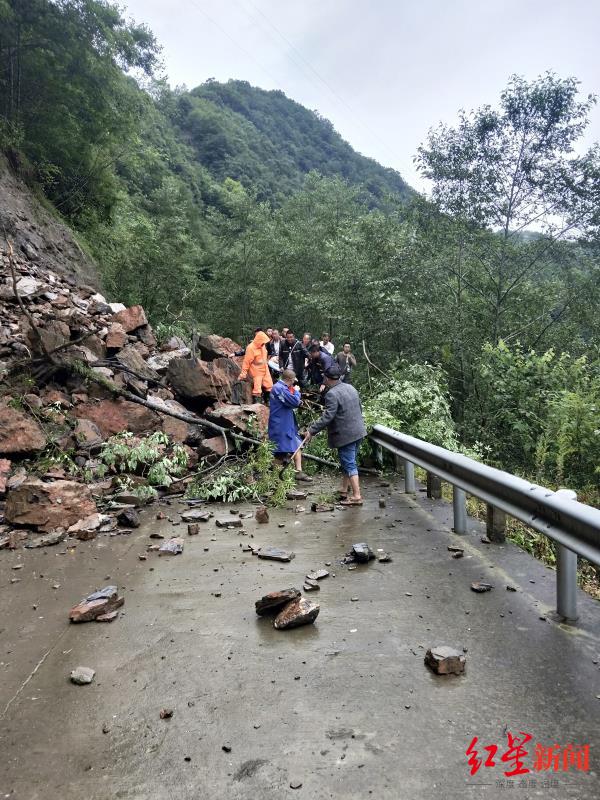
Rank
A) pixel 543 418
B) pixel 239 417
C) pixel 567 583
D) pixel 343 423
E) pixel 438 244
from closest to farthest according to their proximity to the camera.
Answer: pixel 567 583 → pixel 343 423 → pixel 239 417 → pixel 543 418 → pixel 438 244

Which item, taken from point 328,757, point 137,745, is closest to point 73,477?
point 137,745

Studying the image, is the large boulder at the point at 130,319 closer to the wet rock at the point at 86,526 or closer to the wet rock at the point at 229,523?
the wet rock at the point at 86,526

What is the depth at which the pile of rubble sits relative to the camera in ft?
17.7

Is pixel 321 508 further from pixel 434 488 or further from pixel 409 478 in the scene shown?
pixel 434 488

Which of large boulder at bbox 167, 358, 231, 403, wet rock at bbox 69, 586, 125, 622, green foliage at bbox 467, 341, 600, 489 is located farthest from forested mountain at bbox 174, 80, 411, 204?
wet rock at bbox 69, 586, 125, 622

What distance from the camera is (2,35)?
17.7m

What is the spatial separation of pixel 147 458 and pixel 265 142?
89918 mm

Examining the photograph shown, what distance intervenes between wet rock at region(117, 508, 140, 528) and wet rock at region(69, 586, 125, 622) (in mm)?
1749

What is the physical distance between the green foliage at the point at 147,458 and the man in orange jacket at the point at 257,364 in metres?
3.73

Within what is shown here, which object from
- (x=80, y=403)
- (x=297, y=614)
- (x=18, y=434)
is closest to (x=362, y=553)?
(x=297, y=614)

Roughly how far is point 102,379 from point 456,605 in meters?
6.64

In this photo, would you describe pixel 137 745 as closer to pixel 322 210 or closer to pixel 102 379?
pixel 102 379

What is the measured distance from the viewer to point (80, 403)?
808 centimetres

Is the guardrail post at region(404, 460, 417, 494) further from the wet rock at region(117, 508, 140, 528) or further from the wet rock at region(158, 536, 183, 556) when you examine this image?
the wet rock at region(117, 508, 140, 528)
